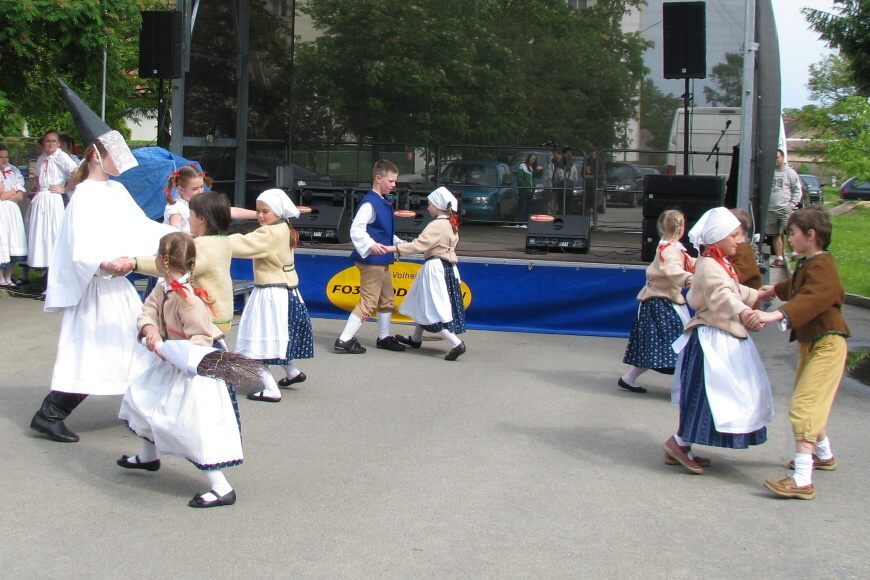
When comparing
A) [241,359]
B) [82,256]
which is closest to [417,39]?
[82,256]

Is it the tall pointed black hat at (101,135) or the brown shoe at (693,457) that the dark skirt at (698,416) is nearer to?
the brown shoe at (693,457)

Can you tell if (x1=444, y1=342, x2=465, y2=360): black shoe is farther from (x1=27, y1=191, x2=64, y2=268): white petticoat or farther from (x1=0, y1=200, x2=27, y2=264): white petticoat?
(x1=0, y1=200, x2=27, y2=264): white petticoat

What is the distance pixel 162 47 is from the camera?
12781 millimetres

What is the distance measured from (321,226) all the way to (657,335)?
18.0ft

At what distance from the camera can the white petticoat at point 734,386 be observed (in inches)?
244

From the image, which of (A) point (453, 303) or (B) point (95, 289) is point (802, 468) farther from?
(A) point (453, 303)

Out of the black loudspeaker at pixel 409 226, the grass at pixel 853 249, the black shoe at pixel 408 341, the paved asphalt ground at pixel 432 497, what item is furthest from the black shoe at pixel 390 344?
the grass at pixel 853 249

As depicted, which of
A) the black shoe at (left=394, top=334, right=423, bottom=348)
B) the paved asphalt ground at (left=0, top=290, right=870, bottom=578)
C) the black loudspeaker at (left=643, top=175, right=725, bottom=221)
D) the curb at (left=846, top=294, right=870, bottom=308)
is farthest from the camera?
the curb at (left=846, top=294, right=870, bottom=308)

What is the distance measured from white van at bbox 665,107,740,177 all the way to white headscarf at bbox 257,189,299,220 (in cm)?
614

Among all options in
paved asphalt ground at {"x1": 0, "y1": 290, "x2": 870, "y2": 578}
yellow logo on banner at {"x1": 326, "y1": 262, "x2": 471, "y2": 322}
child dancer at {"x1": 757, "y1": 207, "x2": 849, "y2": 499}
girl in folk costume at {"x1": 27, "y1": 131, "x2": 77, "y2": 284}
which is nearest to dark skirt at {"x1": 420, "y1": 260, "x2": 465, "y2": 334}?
paved asphalt ground at {"x1": 0, "y1": 290, "x2": 870, "y2": 578}

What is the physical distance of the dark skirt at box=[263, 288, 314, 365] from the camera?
8383 mm

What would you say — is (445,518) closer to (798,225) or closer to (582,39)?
(798,225)

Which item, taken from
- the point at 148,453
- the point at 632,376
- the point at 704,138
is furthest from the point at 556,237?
the point at 148,453

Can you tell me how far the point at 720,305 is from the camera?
6.26 m
